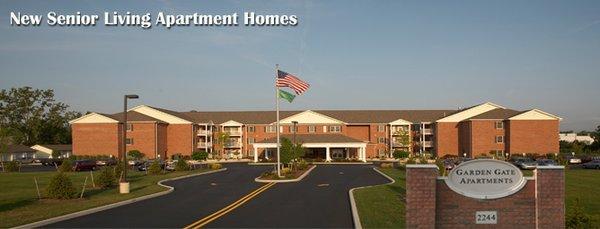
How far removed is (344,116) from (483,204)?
299 feet

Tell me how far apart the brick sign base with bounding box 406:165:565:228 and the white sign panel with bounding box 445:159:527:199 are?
0.46 ft

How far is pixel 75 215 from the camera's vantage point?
21031 mm

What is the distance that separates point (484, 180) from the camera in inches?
570

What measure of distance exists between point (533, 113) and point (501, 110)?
Result: 277 inches

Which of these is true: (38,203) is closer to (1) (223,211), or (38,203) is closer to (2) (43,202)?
(2) (43,202)

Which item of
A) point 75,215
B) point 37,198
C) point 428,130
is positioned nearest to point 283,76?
point 37,198

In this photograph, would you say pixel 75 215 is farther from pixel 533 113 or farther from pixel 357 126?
pixel 357 126

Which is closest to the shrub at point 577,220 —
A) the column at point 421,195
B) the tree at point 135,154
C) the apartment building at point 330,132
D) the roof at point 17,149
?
the column at point 421,195

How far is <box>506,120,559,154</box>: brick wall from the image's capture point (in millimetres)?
82125

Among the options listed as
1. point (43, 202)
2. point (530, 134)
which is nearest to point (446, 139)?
point (530, 134)

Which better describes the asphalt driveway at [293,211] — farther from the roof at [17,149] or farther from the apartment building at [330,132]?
the roof at [17,149]

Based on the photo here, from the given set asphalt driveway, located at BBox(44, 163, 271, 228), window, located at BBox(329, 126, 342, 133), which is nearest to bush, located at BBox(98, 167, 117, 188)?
asphalt driveway, located at BBox(44, 163, 271, 228)

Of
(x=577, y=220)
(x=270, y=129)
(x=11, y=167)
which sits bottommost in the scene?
(x=11, y=167)

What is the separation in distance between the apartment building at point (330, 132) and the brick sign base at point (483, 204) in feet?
225
